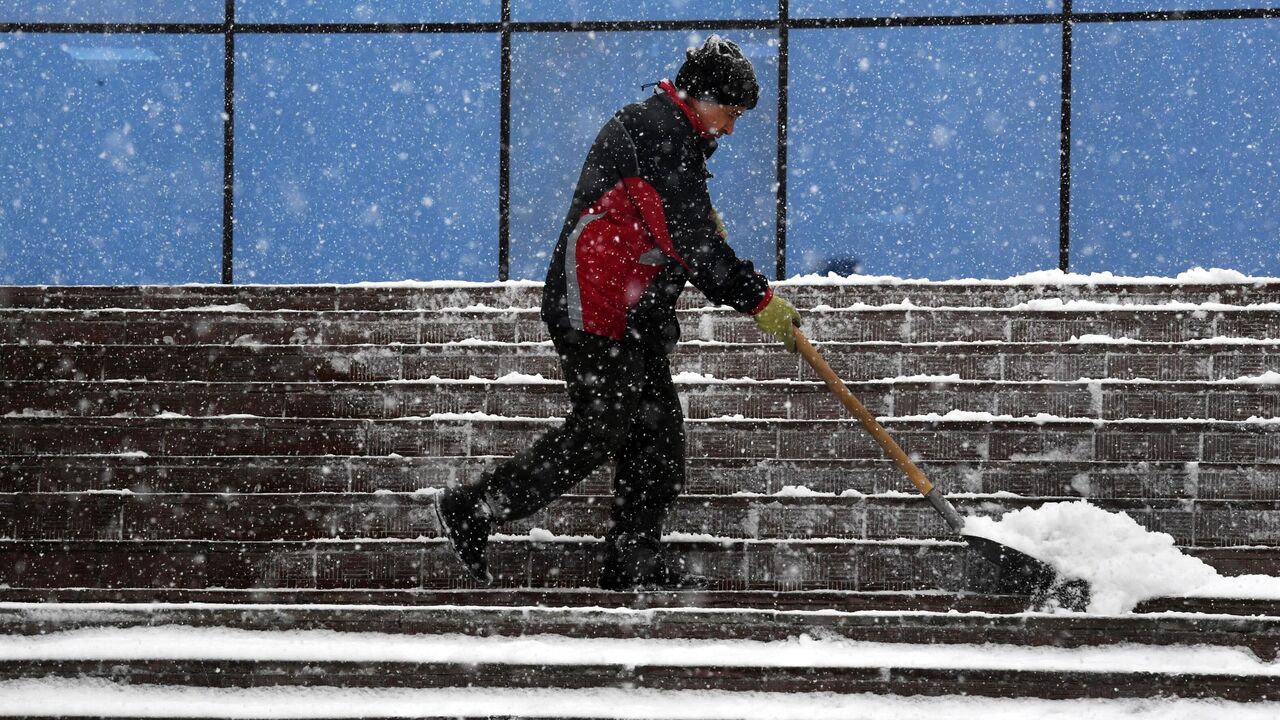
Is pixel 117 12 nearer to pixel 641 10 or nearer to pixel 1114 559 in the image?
pixel 641 10

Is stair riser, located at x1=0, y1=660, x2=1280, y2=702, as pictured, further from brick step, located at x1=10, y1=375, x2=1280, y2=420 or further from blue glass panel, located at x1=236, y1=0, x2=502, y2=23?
blue glass panel, located at x1=236, y1=0, x2=502, y2=23

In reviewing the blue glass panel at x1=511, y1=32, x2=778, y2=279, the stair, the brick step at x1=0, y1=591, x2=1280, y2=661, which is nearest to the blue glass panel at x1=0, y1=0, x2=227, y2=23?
the blue glass panel at x1=511, y1=32, x2=778, y2=279

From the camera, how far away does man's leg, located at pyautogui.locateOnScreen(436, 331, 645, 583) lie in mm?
4039

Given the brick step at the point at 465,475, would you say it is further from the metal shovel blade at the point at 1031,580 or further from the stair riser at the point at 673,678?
the stair riser at the point at 673,678

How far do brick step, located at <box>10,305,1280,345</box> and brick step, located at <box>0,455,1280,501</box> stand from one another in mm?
1061

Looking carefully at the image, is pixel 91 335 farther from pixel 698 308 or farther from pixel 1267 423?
pixel 1267 423

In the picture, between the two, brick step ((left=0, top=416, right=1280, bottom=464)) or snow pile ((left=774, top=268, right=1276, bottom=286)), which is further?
snow pile ((left=774, top=268, right=1276, bottom=286))

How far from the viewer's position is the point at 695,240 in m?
4.00

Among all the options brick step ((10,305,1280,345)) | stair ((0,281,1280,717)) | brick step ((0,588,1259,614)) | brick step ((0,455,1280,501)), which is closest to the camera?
stair ((0,281,1280,717))

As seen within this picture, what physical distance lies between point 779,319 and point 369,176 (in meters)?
4.95

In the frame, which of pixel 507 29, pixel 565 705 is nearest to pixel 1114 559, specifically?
pixel 565 705

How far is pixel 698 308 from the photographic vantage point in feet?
20.1

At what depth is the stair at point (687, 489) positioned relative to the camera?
3469 millimetres

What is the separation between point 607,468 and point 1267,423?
250cm
